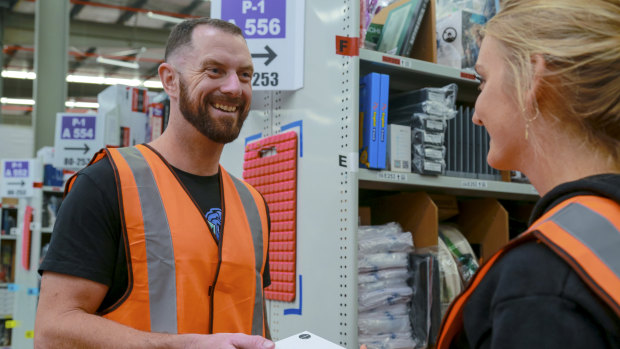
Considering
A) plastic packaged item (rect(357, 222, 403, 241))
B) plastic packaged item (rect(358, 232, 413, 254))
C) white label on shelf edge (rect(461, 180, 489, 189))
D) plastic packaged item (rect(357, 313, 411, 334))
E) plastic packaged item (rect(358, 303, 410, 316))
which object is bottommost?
plastic packaged item (rect(357, 313, 411, 334))

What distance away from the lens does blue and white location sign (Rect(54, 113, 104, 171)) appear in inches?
204

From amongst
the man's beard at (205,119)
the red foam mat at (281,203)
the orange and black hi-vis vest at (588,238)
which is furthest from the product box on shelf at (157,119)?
the orange and black hi-vis vest at (588,238)

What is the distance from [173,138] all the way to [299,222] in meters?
0.79

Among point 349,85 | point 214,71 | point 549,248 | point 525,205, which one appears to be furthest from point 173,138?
point 525,205

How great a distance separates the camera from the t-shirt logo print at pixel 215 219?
1.65m

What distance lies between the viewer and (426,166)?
92.6 inches

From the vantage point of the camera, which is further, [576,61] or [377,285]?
[377,285]

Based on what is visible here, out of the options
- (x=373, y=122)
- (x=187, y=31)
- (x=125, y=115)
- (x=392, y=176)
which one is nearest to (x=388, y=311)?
(x=392, y=176)

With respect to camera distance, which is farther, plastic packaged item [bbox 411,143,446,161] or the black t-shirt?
plastic packaged item [bbox 411,143,446,161]

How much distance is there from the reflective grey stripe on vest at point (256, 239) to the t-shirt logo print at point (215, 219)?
0.45 feet

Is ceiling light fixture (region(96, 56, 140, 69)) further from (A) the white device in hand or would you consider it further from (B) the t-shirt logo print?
(A) the white device in hand

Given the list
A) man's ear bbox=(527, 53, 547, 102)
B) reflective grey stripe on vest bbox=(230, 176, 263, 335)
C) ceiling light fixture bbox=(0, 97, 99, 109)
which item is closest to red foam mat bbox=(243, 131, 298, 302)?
reflective grey stripe on vest bbox=(230, 176, 263, 335)

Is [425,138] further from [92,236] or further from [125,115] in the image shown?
[125,115]

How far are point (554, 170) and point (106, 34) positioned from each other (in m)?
13.3
